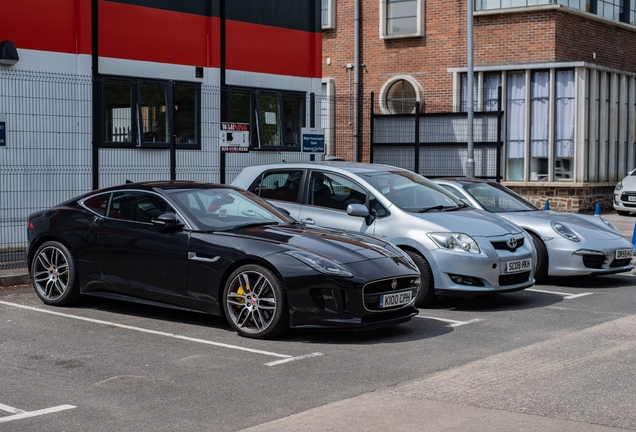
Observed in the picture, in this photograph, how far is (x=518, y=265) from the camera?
10.4 metres

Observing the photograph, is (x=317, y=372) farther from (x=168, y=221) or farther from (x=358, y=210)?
(x=358, y=210)

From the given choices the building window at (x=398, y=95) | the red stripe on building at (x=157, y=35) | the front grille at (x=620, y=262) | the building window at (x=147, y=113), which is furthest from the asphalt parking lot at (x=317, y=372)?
the building window at (x=398, y=95)

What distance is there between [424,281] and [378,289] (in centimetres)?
188

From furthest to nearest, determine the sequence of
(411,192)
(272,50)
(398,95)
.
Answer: (398,95)
(272,50)
(411,192)

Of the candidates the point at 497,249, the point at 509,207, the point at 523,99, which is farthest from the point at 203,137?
the point at 523,99

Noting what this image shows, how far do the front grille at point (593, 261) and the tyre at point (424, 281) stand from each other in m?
2.80

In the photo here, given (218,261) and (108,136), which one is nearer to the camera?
(218,261)

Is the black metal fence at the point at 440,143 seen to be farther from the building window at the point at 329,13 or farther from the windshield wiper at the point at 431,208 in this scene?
the windshield wiper at the point at 431,208

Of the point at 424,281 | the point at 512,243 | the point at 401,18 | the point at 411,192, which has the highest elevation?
the point at 401,18

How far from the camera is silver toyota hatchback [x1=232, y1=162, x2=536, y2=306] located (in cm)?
1005

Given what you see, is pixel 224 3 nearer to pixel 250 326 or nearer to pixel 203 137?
pixel 203 137

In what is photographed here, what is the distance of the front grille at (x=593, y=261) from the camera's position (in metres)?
11.9

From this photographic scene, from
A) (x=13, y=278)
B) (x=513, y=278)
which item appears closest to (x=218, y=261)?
(x=513, y=278)

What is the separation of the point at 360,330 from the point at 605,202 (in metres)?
20.5
